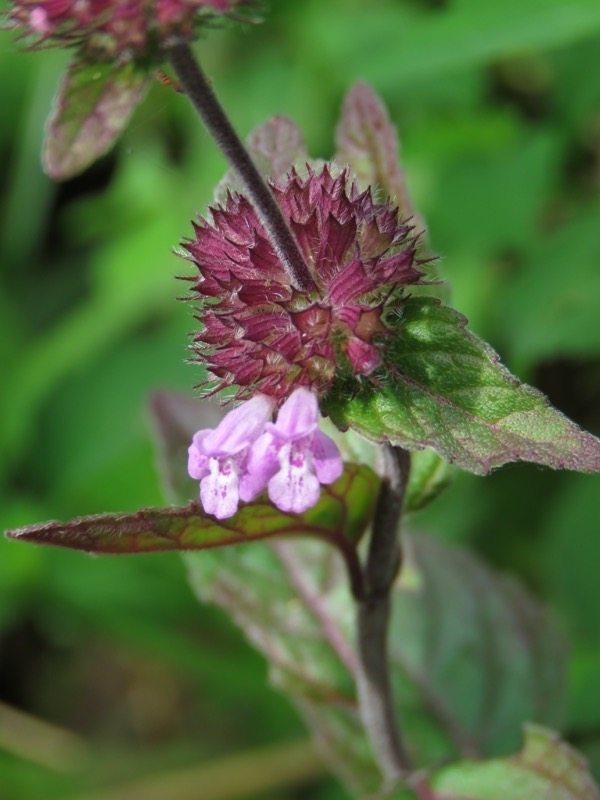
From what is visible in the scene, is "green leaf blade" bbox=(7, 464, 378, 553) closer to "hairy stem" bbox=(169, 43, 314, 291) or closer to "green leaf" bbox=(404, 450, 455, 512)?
"green leaf" bbox=(404, 450, 455, 512)

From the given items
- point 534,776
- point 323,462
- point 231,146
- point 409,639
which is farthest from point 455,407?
point 409,639

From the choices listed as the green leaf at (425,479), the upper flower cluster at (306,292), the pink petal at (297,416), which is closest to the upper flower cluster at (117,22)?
the upper flower cluster at (306,292)

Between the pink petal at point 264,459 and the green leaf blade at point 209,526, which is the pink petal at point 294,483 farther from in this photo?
the green leaf blade at point 209,526

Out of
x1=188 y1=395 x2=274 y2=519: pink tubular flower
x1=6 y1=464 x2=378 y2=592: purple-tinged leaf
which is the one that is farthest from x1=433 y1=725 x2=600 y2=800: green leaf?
x1=188 y1=395 x2=274 y2=519: pink tubular flower

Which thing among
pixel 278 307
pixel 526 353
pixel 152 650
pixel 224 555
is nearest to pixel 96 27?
pixel 278 307

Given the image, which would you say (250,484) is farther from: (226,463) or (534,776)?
(534,776)

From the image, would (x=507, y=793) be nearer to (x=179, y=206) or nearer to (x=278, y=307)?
(x=278, y=307)
